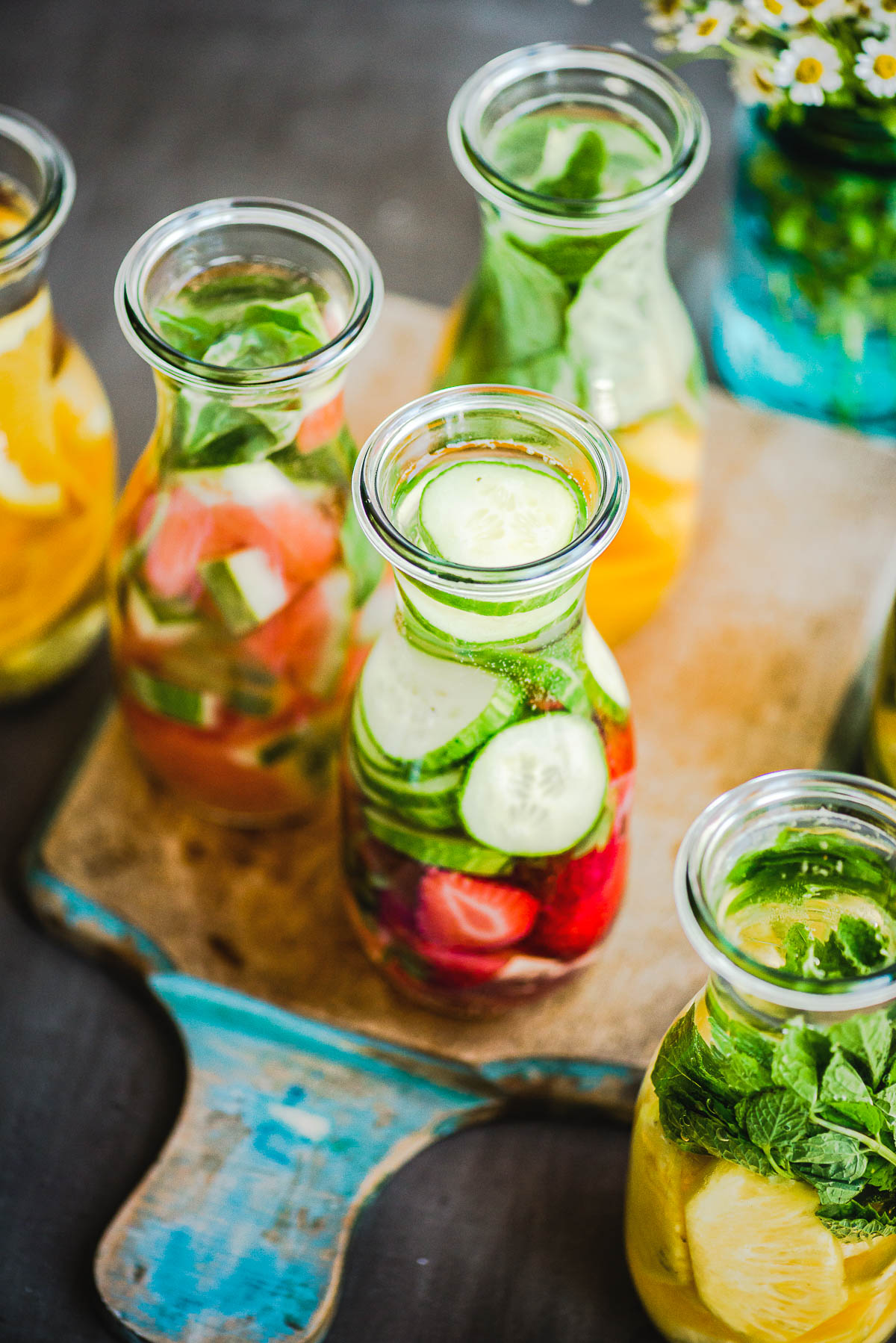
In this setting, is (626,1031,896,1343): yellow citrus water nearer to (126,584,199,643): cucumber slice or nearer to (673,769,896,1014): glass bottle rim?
(673,769,896,1014): glass bottle rim

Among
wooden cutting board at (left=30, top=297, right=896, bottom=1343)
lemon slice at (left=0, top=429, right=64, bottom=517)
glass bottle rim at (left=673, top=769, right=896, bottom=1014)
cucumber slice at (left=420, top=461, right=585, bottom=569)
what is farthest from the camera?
lemon slice at (left=0, top=429, right=64, bottom=517)

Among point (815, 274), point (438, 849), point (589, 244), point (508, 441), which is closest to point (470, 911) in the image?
point (438, 849)

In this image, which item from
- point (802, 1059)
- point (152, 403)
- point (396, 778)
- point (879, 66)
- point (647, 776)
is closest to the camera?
point (802, 1059)

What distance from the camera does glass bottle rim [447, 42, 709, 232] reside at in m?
0.76

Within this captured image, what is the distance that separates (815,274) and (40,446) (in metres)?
0.60

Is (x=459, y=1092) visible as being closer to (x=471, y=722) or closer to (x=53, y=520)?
(x=471, y=722)

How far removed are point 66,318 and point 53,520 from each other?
0.43m

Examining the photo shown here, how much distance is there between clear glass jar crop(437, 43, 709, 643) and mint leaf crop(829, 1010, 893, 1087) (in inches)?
15.9

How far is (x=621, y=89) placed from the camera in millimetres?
859

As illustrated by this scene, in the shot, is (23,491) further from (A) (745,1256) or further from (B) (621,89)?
(A) (745,1256)

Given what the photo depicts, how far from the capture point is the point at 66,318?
4.17 ft

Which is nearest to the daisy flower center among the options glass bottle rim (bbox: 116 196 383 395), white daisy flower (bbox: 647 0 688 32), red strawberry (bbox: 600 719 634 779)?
white daisy flower (bbox: 647 0 688 32)

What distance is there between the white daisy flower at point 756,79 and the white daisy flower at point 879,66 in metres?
0.06

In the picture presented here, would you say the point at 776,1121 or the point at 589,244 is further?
the point at 589,244
